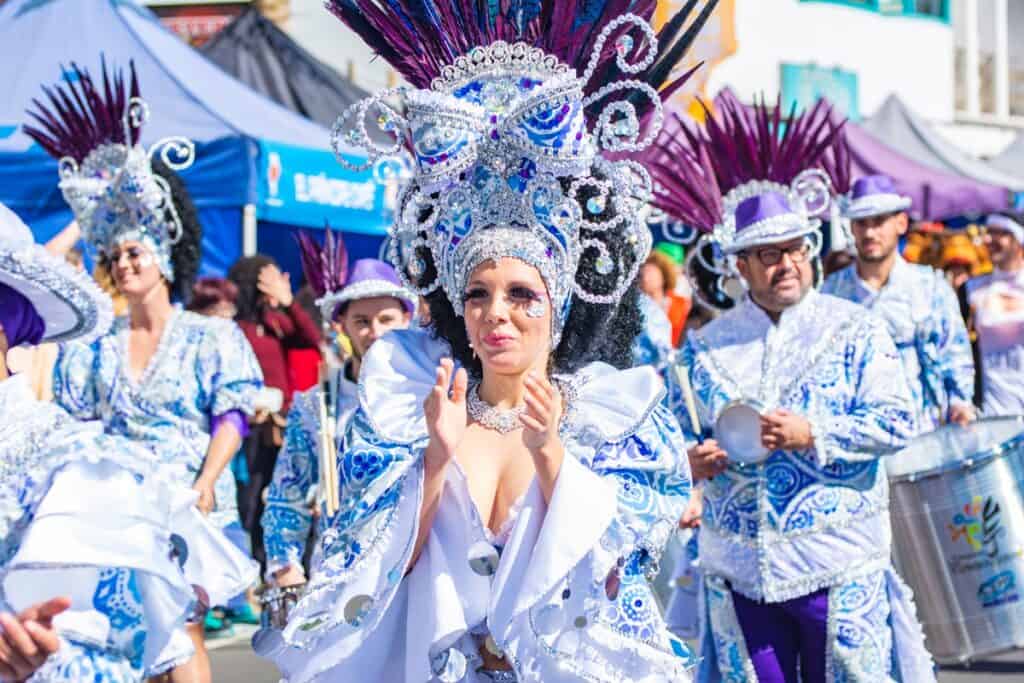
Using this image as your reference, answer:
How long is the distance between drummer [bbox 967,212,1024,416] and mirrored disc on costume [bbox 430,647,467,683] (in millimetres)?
6299

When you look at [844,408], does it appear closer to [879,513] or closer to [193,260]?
[879,513]

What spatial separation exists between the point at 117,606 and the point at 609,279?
4.16 feet

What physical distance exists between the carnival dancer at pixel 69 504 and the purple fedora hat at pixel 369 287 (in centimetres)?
279

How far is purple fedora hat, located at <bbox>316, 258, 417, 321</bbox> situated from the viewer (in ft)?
21.6

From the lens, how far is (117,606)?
12.0 ft

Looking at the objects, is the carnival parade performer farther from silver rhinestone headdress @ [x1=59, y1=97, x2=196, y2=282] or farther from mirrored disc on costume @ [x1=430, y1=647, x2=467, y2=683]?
silver rhinestone headdress @ [x1=59, y1=97, x2=196, y2=282]

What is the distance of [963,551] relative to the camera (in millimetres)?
6375

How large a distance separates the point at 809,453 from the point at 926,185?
1083 cm

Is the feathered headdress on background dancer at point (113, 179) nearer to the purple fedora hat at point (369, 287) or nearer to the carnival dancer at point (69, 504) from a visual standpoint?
the purple fedora hat at point (369, 287)

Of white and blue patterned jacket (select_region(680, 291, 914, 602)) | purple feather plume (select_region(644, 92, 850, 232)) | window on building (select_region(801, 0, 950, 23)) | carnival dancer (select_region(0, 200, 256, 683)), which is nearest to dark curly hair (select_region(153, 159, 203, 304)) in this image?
purple feather plume (select_region(644, 92, 850, 232))

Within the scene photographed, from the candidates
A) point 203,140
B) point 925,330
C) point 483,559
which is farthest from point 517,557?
point 203,140

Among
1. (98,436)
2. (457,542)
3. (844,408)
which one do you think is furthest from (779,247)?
(98,436)

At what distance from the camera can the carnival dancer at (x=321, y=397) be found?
20.5 feet

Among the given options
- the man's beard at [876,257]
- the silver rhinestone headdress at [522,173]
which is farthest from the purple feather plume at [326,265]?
the silver rhinestone headdress at [522,173]
